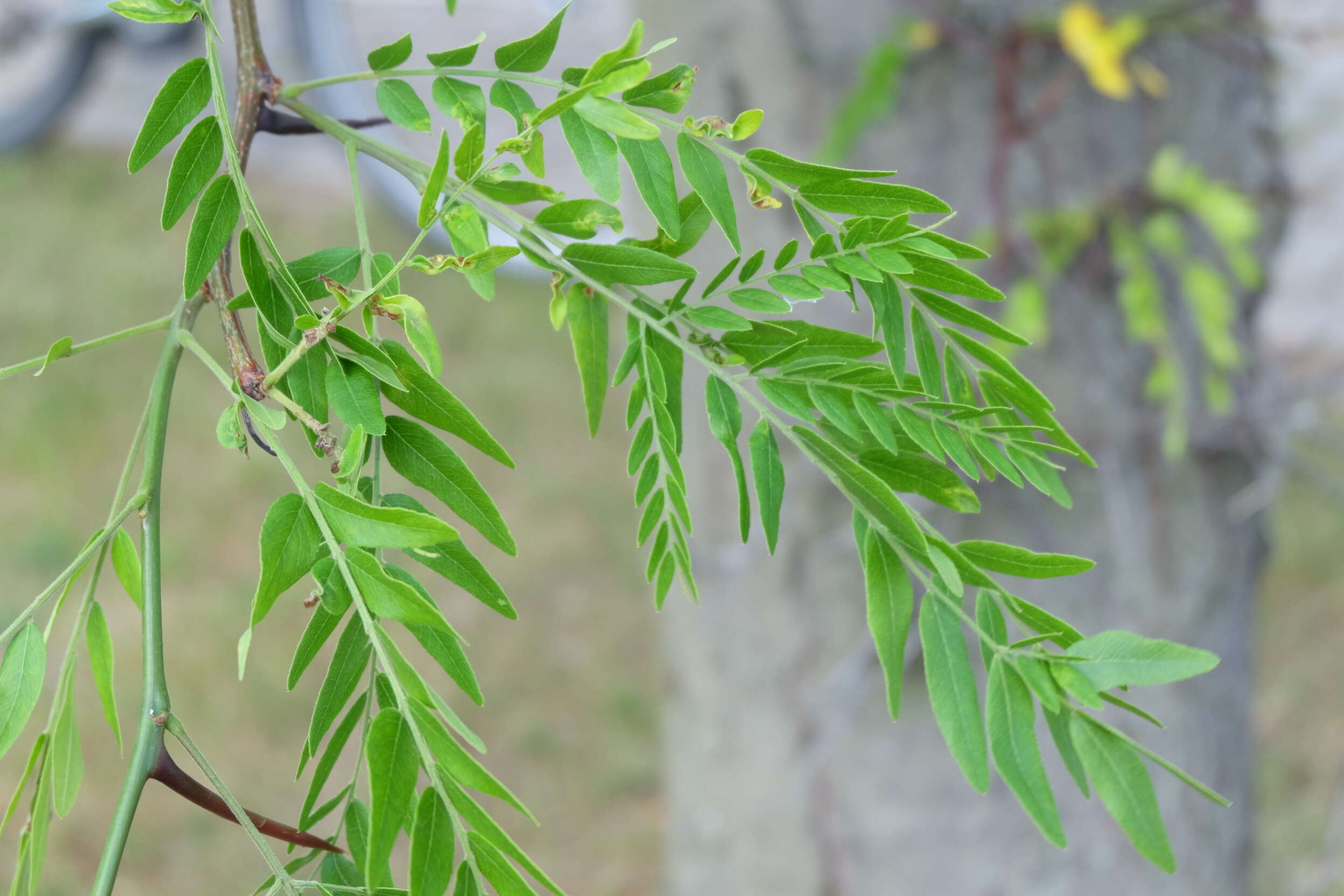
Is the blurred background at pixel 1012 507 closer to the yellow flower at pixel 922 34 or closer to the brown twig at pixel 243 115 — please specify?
the yellow flower at pixel 922 34

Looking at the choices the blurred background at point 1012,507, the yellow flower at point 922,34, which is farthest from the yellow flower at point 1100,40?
the yellow flower at point 922,34

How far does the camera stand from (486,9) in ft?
12.6

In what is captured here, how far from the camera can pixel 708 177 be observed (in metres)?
0.35

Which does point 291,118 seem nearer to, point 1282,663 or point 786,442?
point 786,442

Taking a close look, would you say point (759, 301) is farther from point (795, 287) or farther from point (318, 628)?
point (318, 628)

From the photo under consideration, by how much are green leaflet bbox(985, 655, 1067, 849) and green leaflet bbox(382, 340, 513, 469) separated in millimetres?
167

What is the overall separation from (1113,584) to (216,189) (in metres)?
1.16

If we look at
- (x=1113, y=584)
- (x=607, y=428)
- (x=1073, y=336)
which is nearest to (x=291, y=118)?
(x=1073, y=336)

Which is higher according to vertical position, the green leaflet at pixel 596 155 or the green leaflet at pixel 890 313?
the green leaflet at pixel 596 155

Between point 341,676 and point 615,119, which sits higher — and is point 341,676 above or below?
below

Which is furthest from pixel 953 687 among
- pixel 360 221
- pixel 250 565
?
pixel 250 565

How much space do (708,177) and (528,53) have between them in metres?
0.08

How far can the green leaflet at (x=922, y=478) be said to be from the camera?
37 centimetres

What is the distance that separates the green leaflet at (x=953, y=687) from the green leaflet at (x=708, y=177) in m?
0.13
